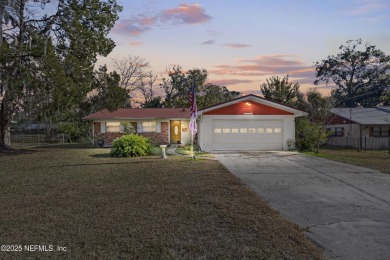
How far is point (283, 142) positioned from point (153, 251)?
60.7 ft

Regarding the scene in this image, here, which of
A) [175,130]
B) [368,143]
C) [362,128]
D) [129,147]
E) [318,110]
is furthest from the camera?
[175,130]

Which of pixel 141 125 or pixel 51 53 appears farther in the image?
pixel 141 125

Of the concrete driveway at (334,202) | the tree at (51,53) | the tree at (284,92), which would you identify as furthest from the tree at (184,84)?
the concrete driveway at (334,202)

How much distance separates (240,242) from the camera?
485 cm

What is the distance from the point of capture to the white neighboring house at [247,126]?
21.7 meters

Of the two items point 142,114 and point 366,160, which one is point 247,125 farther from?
point 142,114

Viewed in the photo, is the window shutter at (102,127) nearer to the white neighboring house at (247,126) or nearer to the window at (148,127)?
the window at (148,127)

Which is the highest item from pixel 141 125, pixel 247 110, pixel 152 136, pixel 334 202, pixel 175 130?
pixel 247 110

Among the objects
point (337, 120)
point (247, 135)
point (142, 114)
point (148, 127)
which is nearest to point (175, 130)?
point (148, 127)

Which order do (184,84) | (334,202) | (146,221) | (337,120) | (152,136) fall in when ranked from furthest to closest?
(184,84) → (337,120) → (152,136) → (334,202) → (146,221)

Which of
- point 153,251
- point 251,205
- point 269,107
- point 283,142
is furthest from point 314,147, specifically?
point 153,251

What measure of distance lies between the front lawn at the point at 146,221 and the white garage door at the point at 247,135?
1159cm

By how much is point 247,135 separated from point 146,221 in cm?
1666

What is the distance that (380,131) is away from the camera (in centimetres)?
2923
